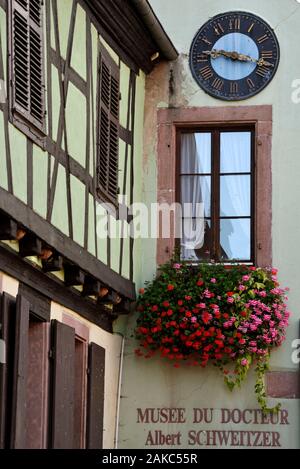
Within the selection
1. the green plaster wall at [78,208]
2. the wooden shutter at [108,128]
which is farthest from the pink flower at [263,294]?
the green plaster wall at [78,208]

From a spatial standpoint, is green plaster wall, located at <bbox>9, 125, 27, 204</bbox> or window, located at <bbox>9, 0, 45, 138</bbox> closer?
green plaster wall, located at <bbox>9, 125, 27, 204</bbox>

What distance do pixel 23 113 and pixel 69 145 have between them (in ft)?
4.92

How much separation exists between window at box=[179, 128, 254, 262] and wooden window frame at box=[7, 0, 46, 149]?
373cm

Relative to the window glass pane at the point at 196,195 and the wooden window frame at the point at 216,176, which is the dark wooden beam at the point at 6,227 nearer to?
the wooden window frame at the point at 216,176

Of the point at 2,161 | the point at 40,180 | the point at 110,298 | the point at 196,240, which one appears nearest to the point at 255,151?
the point at 196,240

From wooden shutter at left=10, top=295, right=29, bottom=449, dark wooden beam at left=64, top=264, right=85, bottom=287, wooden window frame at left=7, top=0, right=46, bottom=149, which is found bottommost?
wooden shutter at left=10, top=295, right=29, bottom=449

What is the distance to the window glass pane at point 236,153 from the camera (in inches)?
615

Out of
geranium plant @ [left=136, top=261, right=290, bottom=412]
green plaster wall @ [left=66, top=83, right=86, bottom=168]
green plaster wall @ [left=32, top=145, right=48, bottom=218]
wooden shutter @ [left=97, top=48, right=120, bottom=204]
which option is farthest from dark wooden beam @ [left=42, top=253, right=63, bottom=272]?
geranium plant @ [left=136, top=261, right=290, bottom=412]

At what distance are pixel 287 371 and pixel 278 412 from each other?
1.34 feet

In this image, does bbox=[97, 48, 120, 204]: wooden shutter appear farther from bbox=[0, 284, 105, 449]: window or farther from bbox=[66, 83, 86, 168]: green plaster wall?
bbox=[0, 284, 105, 449]: window

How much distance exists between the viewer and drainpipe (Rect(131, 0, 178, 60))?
1451cm

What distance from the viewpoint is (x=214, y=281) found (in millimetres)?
14797

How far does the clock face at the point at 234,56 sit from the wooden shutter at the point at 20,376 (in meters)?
4.80

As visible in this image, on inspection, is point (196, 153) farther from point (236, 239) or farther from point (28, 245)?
point (28, 245)
